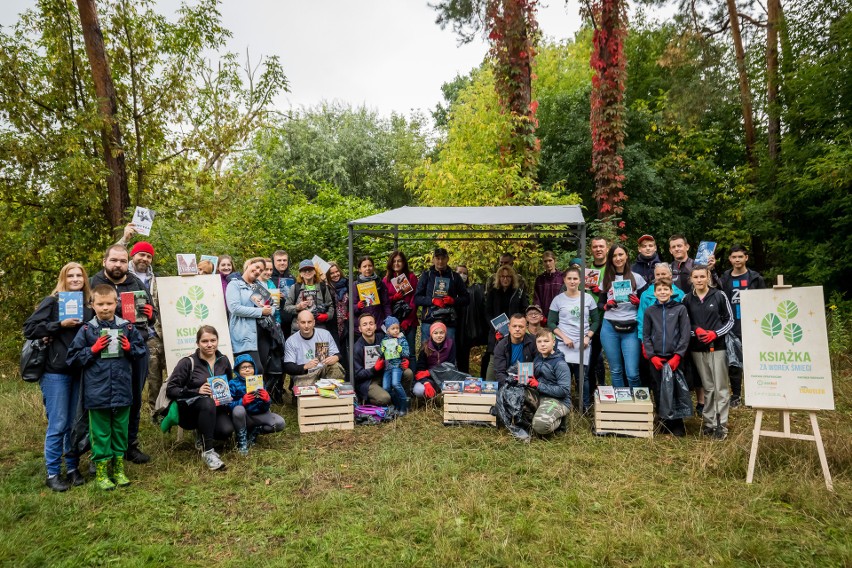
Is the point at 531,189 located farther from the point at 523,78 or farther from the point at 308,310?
the point at 308,310

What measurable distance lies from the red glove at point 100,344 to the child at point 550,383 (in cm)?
364

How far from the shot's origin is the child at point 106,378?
397 cm

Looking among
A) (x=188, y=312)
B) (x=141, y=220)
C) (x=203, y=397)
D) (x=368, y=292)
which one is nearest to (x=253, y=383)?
(x=203, y=397)

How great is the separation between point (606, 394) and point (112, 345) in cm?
434

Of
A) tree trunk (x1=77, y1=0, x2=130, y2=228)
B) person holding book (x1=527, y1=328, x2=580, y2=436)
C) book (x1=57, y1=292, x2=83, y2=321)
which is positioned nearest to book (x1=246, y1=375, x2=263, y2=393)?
book (x1=57, y1=292, x2=83, y2=321)

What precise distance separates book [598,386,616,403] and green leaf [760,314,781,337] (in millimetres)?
1479

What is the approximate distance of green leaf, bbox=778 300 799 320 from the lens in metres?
4.12

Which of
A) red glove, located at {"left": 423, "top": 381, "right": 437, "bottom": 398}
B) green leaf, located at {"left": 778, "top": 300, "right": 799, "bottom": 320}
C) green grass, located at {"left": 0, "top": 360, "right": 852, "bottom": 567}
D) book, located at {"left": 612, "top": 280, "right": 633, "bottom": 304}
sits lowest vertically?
green grass, located at {"left": 0, "top": 360, "right": 852, "bottom": 567}

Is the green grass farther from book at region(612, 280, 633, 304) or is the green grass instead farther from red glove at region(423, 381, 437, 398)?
book at region(612, 280, 633, 304)

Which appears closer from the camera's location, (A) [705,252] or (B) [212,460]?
(B) [212,460]

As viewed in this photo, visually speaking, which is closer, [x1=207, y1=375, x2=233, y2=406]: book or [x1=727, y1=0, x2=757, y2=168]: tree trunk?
[x1=207, y1=375, x2=233, y2=406]: book

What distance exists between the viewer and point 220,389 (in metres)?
4.53

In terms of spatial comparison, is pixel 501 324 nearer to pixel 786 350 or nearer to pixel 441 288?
pixel 441 288

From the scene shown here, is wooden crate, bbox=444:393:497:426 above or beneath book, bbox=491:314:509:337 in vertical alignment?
beneath
